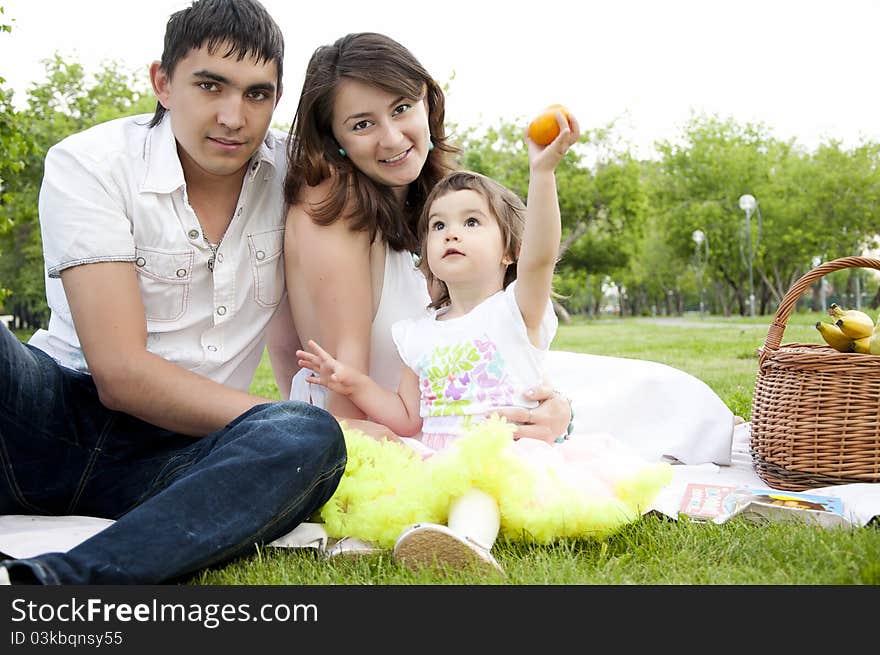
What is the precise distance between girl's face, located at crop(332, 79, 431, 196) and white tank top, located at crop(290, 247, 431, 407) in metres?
0.31

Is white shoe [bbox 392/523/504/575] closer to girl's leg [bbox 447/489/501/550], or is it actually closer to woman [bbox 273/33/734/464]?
girl's leg [bbox 447/489/501/550]

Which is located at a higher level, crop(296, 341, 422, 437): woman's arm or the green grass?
crop(296, 341, 422, 437): woman's arm

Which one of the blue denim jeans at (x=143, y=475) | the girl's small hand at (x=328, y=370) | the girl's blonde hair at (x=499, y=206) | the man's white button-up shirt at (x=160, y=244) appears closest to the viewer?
the blue denim jeans at (x=143, y=475)

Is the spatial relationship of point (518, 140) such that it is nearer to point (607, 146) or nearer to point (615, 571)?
point (607, 146)

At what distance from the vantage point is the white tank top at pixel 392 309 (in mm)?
3176

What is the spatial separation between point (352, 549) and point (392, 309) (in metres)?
1.18

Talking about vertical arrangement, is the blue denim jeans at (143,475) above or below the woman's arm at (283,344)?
below

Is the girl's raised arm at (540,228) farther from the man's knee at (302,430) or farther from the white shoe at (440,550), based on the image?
the white shoe at (440,550)

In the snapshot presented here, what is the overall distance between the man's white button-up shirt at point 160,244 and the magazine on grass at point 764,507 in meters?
1.57

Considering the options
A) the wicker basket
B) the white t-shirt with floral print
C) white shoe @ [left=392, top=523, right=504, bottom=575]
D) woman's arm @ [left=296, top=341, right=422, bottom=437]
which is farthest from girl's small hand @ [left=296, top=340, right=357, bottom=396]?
the wicker basket

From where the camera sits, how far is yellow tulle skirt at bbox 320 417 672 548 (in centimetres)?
221

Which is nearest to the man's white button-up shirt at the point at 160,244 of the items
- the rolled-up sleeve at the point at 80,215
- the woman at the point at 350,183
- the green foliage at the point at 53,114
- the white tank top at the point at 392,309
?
the rolled-up sleeve at the point at 80,215

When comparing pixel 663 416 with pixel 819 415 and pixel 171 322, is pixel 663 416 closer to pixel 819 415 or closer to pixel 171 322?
pixel 819 415

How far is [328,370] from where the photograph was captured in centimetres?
276
